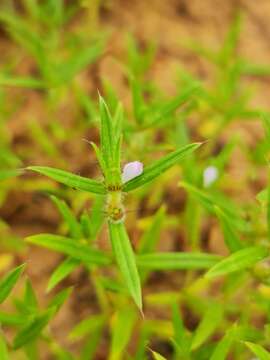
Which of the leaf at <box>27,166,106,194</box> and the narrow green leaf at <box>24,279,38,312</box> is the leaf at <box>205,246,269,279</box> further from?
the narrow green leaf at <box>24,279,38,312</box>

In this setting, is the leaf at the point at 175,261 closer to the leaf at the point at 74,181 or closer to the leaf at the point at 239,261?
the leaf at the point at 239,261

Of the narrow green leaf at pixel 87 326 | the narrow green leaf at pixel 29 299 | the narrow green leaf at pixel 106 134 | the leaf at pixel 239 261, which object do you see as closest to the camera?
the narrow green leaf at pixel 106 134

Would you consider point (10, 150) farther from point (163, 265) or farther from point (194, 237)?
point (163, 265)

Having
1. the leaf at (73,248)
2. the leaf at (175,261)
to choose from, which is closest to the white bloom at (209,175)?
the leaf at (175,261)

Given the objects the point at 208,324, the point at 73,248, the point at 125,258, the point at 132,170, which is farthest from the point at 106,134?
the point at 208,324

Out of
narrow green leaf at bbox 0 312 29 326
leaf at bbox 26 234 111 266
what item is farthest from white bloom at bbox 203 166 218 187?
narrow green leaf at bbox 0 312 29 326

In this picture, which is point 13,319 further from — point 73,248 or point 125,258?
point 125,258

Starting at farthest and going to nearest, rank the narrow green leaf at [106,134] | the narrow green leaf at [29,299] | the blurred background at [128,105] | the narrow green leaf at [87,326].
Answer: the blurred background at [128,105] → the narrow green leaf at [87,326] → the narrow green leaf at [29,299] → the narrow green leaf at [106,134]

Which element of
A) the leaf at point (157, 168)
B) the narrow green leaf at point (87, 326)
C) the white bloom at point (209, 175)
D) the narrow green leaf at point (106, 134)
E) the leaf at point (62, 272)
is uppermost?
the white bloom at point (209, 175)
